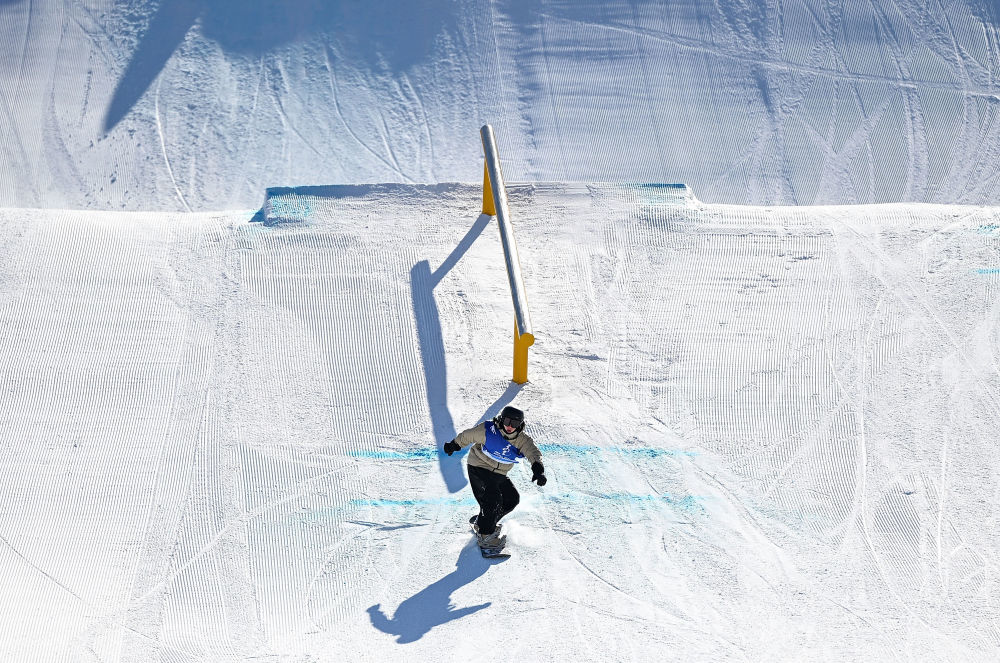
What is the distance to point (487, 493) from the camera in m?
5.38

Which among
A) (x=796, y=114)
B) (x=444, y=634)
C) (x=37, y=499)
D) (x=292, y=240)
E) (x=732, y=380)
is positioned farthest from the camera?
(x=796, y=114)

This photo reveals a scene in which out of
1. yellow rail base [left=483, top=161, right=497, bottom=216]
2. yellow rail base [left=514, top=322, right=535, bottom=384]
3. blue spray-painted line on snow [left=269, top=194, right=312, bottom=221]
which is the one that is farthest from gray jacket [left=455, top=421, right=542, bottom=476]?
blue spray-painted line on snow [left=269, top=194, right=312, bottom=221]

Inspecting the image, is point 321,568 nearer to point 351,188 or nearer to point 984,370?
point 351,188

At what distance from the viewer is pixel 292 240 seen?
7258mm

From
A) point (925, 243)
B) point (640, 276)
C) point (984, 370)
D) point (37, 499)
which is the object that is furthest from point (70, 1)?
point (984, 370)

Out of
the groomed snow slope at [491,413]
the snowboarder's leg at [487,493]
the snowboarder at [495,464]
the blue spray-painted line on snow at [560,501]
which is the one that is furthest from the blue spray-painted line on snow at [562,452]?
the snowboarder's leg at [487,493]

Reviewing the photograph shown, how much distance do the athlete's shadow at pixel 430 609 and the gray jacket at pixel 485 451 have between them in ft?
2.14

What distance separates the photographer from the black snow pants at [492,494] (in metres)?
5.36

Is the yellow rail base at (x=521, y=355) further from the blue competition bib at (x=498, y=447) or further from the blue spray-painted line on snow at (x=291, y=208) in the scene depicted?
the blue spray-painted line on snow at (x=291, y=208)

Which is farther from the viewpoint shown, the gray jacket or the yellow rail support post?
the yellow rail support post

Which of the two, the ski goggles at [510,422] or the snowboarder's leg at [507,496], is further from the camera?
the snowboarder's leg at [507,496]

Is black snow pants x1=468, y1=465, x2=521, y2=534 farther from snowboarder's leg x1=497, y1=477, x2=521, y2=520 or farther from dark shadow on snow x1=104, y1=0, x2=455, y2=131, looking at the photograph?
dark shadow on snow x1=104, y1=0, x2=455, y2=131

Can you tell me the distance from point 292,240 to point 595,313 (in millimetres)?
2338

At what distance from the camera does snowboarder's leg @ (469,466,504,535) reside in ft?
17.6
